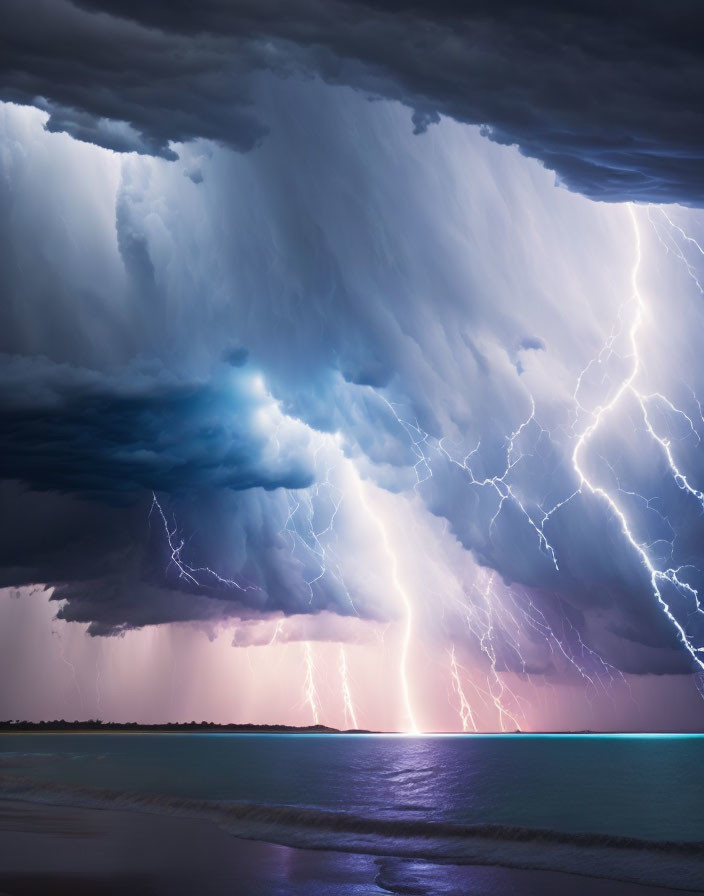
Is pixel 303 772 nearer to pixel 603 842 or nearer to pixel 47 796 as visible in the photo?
pixel 47 796

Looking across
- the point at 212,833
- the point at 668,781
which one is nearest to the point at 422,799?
the point at 212,833

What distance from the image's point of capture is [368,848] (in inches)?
835

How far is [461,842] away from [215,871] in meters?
7.55

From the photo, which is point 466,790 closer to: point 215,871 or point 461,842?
point 461,842

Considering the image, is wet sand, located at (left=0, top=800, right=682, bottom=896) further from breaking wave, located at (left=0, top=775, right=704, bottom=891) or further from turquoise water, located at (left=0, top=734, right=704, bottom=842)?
turquoise water, located at (left=0, top=734, right=704, bottom=842)

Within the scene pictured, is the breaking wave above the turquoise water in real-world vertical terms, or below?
below

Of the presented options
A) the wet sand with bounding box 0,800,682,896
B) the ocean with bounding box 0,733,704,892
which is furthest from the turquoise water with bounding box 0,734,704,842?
the wet sand with bounding box 0,800,682,896

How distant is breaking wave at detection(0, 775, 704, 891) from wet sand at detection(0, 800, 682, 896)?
1056 mm

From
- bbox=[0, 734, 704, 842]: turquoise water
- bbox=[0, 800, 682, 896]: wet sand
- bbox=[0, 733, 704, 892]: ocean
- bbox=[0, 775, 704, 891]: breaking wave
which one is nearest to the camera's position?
bbox=[0, 800, 682, 896]: wet sand

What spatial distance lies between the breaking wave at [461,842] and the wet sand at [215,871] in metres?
1.06

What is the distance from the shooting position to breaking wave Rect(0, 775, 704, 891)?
59.3 feet

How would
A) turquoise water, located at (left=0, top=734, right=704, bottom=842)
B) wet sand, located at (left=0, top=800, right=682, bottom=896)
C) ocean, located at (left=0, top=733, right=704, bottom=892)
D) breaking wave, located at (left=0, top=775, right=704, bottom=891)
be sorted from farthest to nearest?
1. turquoise water, located at (left=0, top=734, right=704, bottom=842)
2. ocean, located at (left=0, top=733, right=704, bottom=892)
3. breaking wave, located at (left=0, top=775, right=704, bottom=891)
4. wet sand, located at (left=0, top=800, right=682, bottom=896)

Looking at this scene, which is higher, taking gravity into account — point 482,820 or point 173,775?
point 173,775

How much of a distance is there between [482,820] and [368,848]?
626 centimetres
